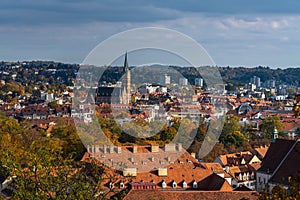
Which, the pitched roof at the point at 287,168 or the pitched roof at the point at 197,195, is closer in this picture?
the pitched roof at the point at 197,195

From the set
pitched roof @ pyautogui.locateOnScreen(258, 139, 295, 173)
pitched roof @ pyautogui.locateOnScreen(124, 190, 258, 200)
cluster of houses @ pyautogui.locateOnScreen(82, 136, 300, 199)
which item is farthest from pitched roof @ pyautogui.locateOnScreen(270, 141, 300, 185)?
pitched roof @ pyautogui.locateOnScreen(124, 190, 258, 200)

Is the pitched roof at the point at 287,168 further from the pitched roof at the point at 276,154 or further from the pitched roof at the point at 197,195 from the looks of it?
the pitched roof at the point at 197,195

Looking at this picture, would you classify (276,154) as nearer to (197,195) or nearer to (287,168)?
(287,168)

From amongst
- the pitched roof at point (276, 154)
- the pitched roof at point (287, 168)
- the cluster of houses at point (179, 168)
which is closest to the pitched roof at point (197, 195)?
the cluster of houses at point (179, 168)

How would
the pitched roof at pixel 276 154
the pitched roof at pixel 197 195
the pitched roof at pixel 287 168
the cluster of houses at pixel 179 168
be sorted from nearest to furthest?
the pitched roof at pixel 197 195 → the cluster of houses at pixel 179 168 → the pitched roof at pixel 287 168 → the pitched roof at pixel 276 154

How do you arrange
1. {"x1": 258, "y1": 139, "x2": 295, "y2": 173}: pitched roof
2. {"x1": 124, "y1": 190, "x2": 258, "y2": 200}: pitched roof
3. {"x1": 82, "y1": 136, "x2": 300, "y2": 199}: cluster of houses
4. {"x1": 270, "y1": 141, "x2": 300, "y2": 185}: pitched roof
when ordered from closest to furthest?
{"x1": 124, "y1": 190, "x2": 258, "y2": 200}: pitched roof
{"x1": 82, "y1": 136, "x2": 300, "y2": 199}: cluster of houses
{"x1": 270, "y1": 141, "x2": 300, "y2": 185}: pitched roof
{"x1": 258, "y1": 139, "x2": 295, "y2": 173}: pitched roof

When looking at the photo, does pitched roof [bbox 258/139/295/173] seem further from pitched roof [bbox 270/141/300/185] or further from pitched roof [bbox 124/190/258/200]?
pitched roof [bbox 124/190/258/200]

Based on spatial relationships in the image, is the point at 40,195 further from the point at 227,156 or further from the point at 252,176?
the point at 227,156

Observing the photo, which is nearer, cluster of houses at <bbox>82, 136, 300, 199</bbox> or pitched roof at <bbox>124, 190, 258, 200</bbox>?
pitched roof at <bbox>124, 190, 258, 200</bbox>

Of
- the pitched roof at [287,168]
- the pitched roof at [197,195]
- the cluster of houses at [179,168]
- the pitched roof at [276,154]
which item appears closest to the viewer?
the pitched roof at [197,195]

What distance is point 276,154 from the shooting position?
35.4 metres

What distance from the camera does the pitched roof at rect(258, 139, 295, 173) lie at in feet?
115

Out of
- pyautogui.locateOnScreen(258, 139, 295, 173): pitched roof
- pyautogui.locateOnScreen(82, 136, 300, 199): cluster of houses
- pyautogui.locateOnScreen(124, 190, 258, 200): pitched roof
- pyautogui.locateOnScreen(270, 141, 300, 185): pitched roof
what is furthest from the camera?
pyautogui.locateOnScreen(258, 139, 295, 173): pitched roof

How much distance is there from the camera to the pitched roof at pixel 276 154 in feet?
115
